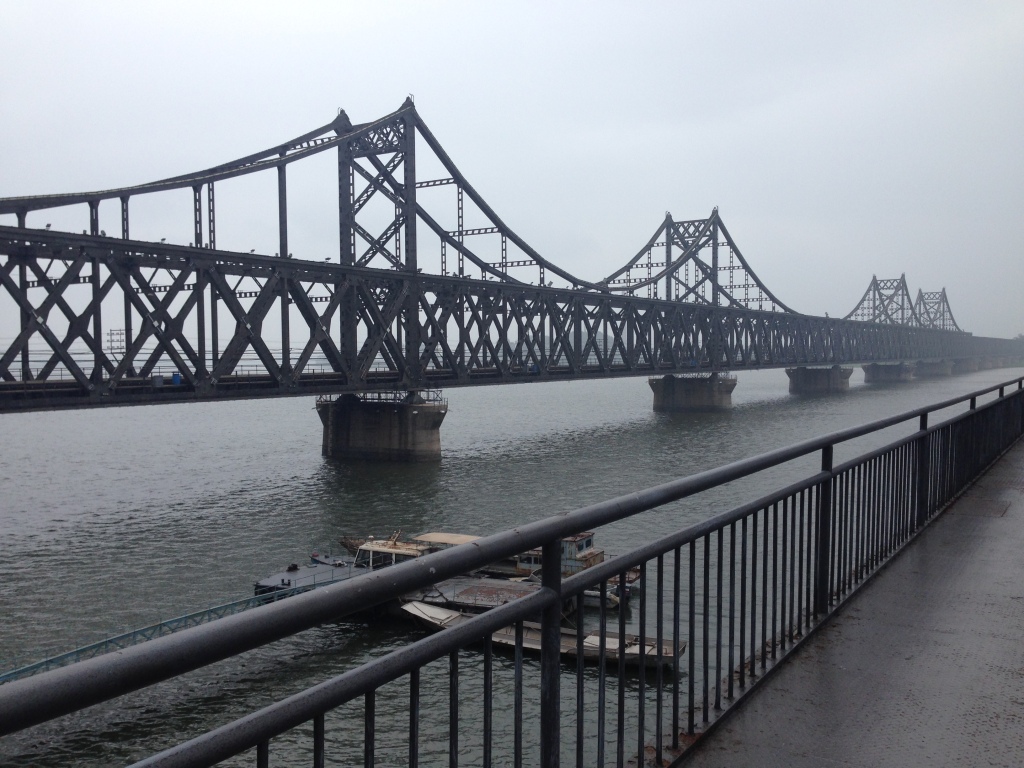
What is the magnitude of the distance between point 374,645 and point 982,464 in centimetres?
1047

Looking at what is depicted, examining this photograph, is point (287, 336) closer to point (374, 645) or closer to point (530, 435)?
point (530, 435)

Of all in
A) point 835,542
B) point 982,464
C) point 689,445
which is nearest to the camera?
point 835,542

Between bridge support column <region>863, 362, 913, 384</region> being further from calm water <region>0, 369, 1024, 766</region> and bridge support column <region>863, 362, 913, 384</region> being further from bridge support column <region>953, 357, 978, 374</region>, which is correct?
calm water <region>0, 369, 1024, 766</region>

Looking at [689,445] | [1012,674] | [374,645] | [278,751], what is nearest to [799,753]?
[1012,674]

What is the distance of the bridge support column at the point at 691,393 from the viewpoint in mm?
74188

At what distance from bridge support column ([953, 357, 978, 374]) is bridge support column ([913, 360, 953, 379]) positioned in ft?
46.5

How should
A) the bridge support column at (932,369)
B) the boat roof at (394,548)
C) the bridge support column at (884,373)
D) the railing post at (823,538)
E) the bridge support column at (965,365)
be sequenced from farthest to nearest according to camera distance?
the bridge support column at (965,365), the bridge support column at (932,369), the bridge support column at (884,373), the boat roof at (394,548), the railing post at (823,538)

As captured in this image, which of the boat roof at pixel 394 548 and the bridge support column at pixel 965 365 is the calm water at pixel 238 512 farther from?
the bridge support column at pixel 965 365

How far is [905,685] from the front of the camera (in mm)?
4324

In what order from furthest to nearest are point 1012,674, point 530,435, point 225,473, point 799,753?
point 530,435 < point 225,473 < point 1012,674 < point 799,753

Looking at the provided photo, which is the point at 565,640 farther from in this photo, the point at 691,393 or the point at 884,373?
the point at 884,373

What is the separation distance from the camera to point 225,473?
128 feet

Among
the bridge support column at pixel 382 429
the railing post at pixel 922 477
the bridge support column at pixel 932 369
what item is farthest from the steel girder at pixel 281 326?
the bridge support column at pixel 932 369

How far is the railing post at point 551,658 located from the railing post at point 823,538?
301 centimetres
